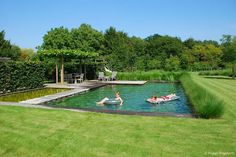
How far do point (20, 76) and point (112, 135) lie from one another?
471 inches

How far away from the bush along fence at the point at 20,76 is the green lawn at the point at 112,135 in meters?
7.66

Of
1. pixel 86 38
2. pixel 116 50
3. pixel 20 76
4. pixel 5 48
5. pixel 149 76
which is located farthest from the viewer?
pixel 5 48

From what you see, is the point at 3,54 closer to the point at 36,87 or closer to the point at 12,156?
the point at 36,87

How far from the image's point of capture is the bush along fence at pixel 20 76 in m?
15.2

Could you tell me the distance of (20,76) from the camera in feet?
54.5

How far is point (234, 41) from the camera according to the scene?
3062cm

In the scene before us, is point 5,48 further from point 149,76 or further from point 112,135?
point 112,135

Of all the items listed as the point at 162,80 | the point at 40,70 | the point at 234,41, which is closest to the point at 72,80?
the point at 40,70

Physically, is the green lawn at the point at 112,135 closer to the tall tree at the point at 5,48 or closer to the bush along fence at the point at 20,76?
the bush along fence at the point at 20,76

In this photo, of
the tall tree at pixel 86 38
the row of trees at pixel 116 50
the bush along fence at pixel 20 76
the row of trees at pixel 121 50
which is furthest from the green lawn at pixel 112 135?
the tall tree at pixel 86 38

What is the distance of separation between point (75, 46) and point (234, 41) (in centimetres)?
2051

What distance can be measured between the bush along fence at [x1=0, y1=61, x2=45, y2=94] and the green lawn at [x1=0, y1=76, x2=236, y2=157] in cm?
766

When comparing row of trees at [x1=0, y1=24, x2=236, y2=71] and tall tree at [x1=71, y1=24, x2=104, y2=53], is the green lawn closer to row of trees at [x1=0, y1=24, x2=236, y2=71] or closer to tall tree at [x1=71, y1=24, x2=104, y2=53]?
row of trees at [x1=0, y1=24, x2=236, y2=71]

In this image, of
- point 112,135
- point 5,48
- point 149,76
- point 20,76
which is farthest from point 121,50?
point 112,135
